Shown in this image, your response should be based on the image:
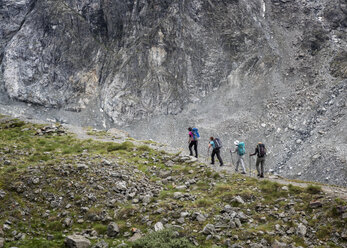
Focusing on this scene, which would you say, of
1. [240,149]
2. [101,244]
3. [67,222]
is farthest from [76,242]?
[240,149]

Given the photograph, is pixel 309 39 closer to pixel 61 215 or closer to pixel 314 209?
pixel 314 209

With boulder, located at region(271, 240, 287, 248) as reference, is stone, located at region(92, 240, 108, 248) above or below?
below

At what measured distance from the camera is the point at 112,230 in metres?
12.0

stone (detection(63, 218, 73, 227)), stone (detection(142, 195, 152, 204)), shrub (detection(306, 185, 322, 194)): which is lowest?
stone (detection(63, 218, 73, 227))

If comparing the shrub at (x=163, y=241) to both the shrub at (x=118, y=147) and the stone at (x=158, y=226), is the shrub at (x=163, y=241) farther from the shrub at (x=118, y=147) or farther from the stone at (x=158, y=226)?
the shrub at (x=118, y=147)

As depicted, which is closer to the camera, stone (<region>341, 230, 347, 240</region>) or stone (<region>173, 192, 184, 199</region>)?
stone (<region>341, 230, 347, 240</region>)

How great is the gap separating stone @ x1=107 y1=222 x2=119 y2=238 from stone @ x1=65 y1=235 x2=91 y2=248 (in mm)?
1114

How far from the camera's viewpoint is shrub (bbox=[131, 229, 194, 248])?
10.5m

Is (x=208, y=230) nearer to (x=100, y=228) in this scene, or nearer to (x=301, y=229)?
(x=301, y=229)

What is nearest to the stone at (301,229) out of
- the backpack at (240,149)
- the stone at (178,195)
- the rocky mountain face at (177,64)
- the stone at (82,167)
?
the stone at (178,195)

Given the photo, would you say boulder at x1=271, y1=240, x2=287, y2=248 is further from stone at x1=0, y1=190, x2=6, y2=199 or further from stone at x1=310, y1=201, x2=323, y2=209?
stone at x1=0, y1=190, x2=6, y2=199

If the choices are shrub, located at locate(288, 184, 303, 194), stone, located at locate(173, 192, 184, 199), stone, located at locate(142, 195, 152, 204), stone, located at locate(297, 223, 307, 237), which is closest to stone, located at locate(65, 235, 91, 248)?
stone, located at locate(142, 195, 152, 204)

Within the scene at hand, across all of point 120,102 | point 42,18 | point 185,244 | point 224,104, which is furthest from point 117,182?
point 42,18

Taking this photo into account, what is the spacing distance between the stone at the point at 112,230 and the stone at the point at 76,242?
1114mm
